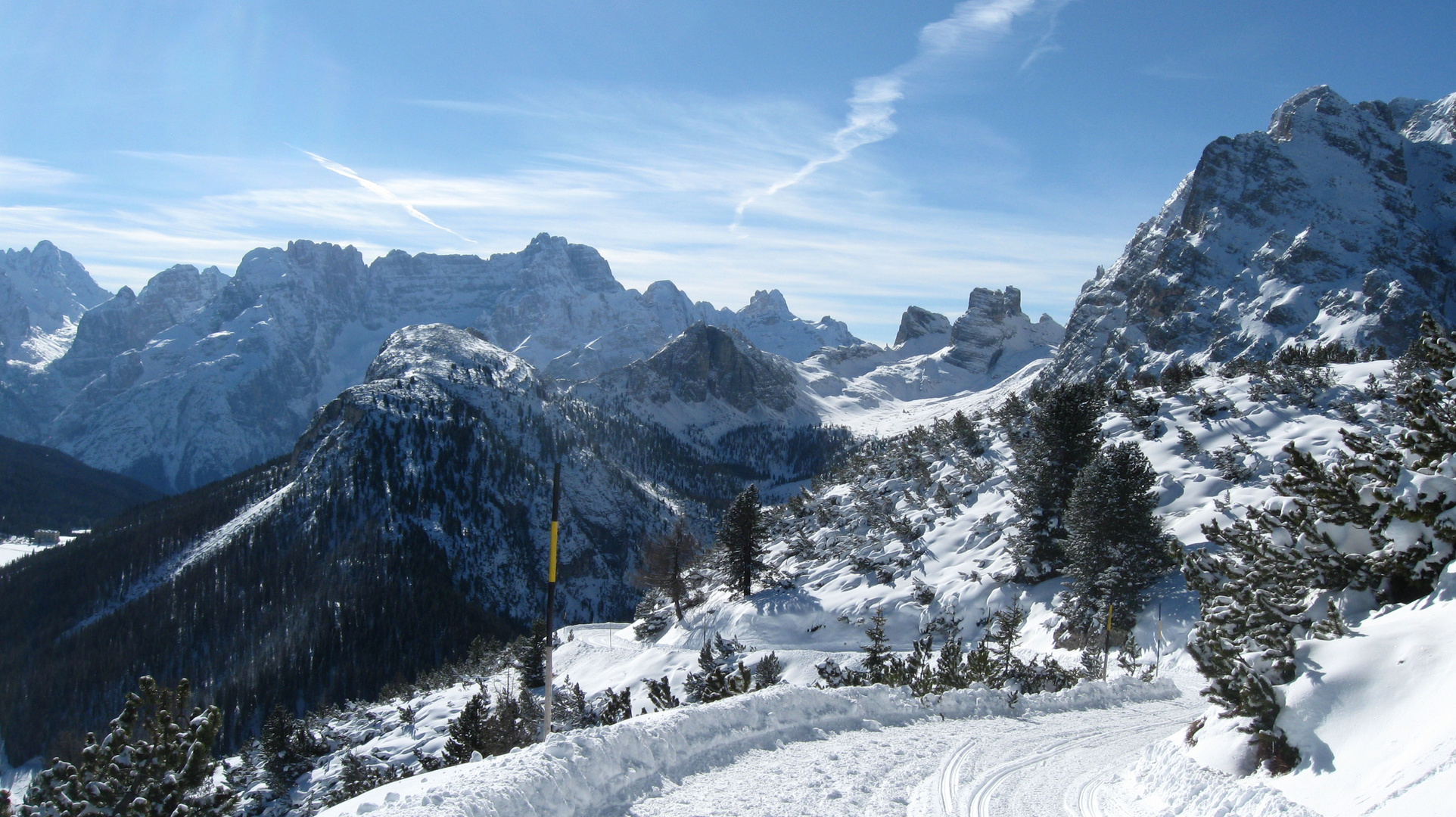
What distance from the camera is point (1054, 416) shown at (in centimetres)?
3572

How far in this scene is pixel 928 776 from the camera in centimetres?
1120

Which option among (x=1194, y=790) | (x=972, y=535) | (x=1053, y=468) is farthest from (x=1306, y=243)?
(x=1194, y=790)

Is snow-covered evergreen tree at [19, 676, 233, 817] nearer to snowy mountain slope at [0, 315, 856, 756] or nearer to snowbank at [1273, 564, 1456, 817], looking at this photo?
snowbank at [1273, 564, 1456, 817]

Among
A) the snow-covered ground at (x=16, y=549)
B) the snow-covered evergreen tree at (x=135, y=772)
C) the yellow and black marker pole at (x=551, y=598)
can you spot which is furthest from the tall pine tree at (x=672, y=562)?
the snow-covered ground at (x=16, y=549)

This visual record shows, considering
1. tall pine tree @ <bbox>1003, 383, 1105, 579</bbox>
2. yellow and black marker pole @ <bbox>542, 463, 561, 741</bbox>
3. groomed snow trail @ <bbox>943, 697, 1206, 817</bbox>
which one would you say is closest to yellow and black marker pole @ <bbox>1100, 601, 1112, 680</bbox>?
tall pine tree @ <bbox>1003, 383, 1105, 579</bbox>

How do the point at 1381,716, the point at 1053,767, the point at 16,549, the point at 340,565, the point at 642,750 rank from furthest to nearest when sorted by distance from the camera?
1. the point at 16,549
2. the point at 340,565
3. the point at 1053,767
4. the point at 642,750
5. the point at 1381,716

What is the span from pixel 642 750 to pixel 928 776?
4.21 m

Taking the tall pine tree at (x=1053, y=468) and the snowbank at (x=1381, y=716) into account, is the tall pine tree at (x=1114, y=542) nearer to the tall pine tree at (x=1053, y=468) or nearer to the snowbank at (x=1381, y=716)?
the tall pine tree at (x=1053, y=468)

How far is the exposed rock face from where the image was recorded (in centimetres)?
14075

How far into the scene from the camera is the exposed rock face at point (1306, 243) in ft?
462

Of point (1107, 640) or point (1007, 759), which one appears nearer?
point (1007, 759)

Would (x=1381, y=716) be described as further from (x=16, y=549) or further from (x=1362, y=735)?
(x=16, y=549)

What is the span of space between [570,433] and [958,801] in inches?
6576

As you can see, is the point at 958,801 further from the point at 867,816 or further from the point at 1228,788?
the point at 1228,788
